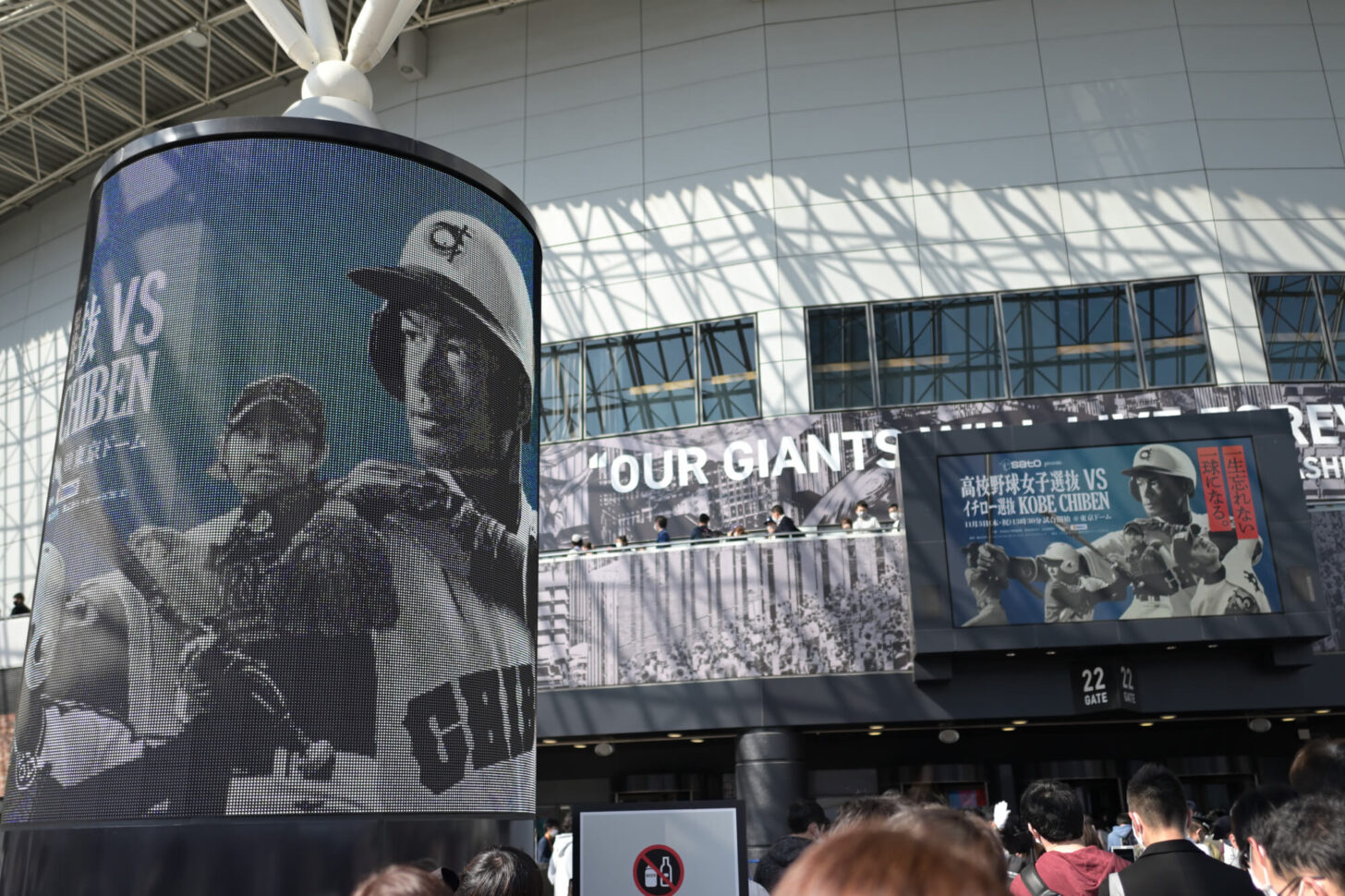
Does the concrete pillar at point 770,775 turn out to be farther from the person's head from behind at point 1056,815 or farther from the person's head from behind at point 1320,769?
the person's head from behind at point 1320,769

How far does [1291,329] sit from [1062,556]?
27.8ft

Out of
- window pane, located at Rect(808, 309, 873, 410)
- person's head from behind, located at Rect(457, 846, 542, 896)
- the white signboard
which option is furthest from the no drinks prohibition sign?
window pane, located at Rect(808, 309, 873, 410)

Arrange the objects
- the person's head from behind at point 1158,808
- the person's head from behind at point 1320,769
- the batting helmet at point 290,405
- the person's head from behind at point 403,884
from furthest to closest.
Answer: the batting helmet at point 290,405 → the person's head from behind at point 1158,808 → the person's head from behind at point 1320,769 → the person's head from behind at point 403,884

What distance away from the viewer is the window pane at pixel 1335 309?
21.3 m

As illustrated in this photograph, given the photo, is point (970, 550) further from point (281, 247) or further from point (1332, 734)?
A: point (281, 247)

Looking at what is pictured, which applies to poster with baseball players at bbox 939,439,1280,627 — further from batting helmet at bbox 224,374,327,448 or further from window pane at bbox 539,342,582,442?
batting helmet at bbox 224,374,327,448

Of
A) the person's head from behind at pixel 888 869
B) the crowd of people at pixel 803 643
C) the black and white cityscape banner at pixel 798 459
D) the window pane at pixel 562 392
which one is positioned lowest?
the person's head from behind at pixel 888 869

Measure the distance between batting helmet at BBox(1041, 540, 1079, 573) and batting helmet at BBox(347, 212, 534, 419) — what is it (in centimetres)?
1123

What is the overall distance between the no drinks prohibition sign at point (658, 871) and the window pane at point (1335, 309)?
69.6 ft

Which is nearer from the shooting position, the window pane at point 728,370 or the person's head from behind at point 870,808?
the person's head from behind at point 870,808

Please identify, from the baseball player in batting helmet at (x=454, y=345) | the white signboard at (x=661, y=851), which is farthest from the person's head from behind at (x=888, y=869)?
the baseball player in batting helmet at (x=454, y=345)

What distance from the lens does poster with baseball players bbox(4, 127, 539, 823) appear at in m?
6.34

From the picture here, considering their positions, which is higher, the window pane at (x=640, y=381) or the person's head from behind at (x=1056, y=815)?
A: the window pane at (x=640, y=381)

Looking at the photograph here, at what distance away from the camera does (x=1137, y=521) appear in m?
17.0
